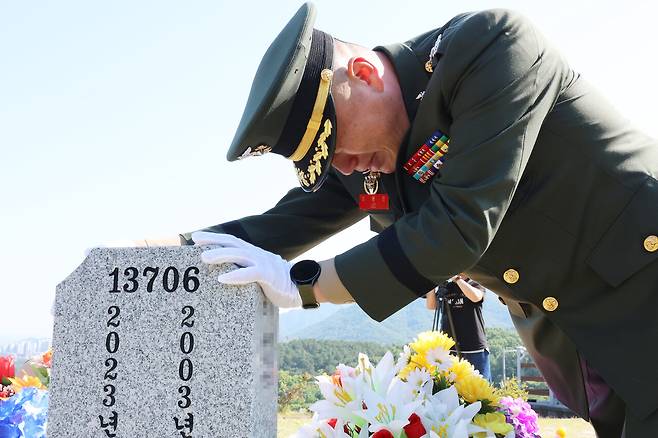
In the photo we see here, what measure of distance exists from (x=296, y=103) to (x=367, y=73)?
297mm

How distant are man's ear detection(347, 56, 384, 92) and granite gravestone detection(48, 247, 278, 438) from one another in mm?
801

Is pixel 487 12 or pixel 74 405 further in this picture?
pixel 74 405

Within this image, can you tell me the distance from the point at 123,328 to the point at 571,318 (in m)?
1.50

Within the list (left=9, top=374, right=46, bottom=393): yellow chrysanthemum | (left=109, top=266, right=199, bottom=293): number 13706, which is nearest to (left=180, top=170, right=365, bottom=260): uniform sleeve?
(left=109, top=266, right=199, bottom=293): number 13706

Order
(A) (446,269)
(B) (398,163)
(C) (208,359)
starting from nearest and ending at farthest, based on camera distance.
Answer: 1. (A) (446,269)
2. (C) (208,359)
3. (B) (398,163)

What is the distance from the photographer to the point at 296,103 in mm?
2158

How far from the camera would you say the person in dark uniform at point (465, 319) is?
5965mm

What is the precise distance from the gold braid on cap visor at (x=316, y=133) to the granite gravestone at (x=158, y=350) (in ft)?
1.47

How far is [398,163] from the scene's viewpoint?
2.36m

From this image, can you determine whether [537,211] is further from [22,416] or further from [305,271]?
[22,416]

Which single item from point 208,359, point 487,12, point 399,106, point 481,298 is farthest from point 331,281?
point 481,298

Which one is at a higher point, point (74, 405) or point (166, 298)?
point (166, 298)

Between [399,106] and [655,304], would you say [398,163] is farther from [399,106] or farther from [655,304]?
[655,304]

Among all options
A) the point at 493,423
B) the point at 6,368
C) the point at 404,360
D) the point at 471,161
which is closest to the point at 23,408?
the point at 6,368
